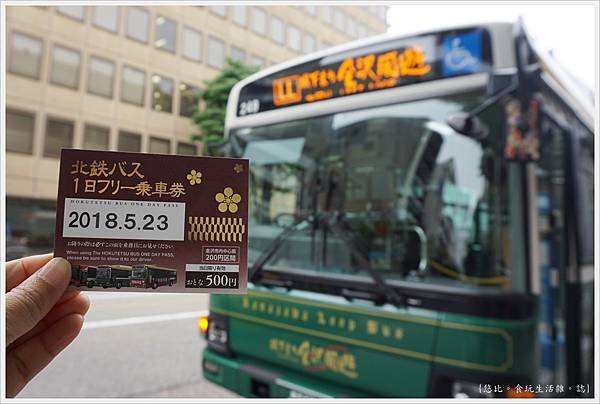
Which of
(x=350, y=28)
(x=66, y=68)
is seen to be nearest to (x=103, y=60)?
(x=66, y=68)

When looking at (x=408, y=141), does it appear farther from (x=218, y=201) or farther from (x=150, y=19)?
(x=150, y=19)

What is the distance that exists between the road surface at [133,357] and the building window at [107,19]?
10.7ft

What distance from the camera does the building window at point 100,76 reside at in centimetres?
471

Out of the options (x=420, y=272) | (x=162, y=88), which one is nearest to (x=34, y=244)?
(x=420, y=272)

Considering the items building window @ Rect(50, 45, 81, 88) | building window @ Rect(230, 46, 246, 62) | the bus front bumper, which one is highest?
building window @ Rect(230, 46, 246, 62)

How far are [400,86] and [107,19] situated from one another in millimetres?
4894

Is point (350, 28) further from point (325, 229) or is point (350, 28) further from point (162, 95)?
point (325, 229)

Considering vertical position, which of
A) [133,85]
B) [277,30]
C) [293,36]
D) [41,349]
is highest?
[277,30]

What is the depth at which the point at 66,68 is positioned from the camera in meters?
5.34

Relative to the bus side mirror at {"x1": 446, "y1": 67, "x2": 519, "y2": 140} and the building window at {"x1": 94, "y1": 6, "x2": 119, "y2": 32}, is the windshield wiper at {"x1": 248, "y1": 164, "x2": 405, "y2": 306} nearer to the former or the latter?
the bus side mirror at {"x1": 446, "y1": 67, "x2": 519, "y2": 140}

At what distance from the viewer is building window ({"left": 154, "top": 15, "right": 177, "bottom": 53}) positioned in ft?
16.8

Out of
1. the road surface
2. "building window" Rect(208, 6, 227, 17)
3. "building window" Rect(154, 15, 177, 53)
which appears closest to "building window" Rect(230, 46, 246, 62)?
"building window" Rect(208, 6, 227, 17)

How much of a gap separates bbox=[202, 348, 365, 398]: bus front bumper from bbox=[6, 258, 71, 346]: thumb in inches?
57.5

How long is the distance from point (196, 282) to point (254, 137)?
177 cm
